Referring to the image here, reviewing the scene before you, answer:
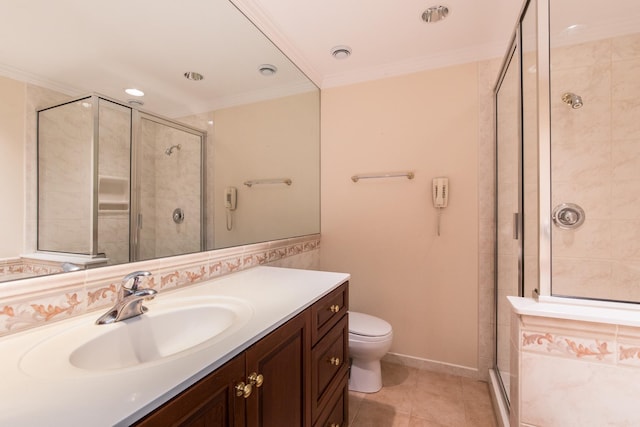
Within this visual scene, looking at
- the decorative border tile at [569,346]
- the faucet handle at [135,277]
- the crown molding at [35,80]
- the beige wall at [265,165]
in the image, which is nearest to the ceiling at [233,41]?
the crown molding at [35,80]

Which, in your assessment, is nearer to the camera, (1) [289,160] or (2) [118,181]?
(2) [118,181]

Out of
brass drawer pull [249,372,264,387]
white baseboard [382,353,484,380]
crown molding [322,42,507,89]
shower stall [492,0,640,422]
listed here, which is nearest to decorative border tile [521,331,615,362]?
shower stall [492,0,640,422]

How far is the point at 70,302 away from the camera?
0.84 m

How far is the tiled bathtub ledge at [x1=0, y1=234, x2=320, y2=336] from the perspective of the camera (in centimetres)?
73

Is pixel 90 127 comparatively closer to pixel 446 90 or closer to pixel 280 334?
pixel 280 334

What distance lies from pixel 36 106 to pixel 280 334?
1.00 m

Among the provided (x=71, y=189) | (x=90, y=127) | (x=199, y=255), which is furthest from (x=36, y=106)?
(x=199, y=255)

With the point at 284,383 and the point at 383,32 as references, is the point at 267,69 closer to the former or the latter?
the point at 383,32

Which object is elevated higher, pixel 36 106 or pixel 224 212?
pixel 36 106

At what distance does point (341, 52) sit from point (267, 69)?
23.0 inches

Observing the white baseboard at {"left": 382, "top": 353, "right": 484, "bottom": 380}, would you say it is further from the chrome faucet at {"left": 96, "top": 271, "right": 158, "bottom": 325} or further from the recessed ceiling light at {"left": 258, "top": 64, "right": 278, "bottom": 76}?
the recessed ceiling light at {"left": 258, "top": 64, "right": 278, "bottom": 76}

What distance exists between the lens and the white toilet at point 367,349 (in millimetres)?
1734

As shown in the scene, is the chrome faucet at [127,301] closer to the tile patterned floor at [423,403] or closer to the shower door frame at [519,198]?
the tile patterned floor at [423,403]

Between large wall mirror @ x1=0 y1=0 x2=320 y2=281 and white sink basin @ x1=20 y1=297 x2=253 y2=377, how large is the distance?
254mm
